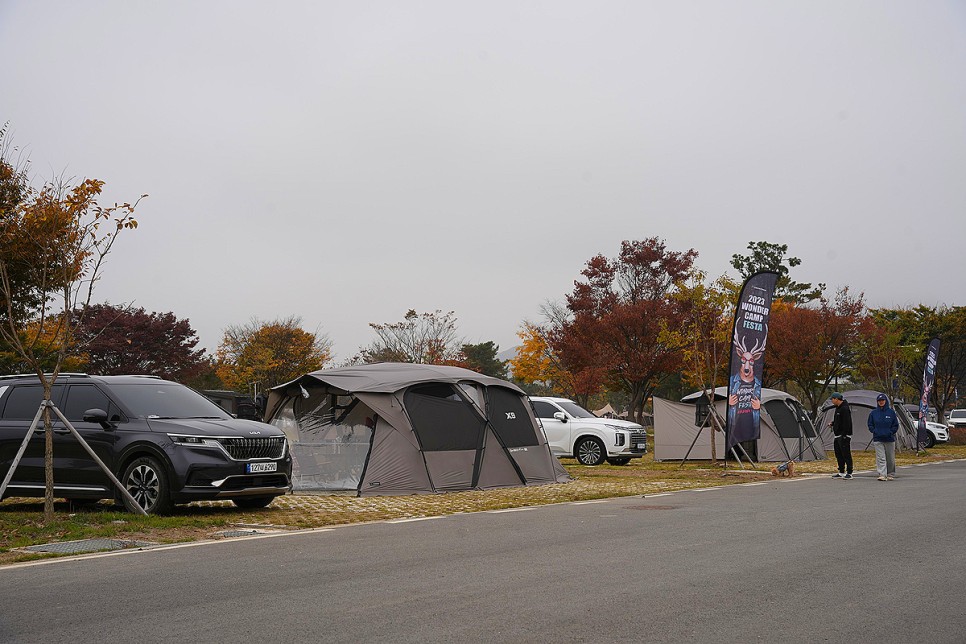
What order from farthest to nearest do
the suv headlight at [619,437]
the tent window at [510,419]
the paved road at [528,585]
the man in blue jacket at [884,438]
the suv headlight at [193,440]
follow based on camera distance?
the suv headlight at [619,437] < the man in blue jacket at [884,438] < the tent window at [510,419] < the suv headlight at [193,440] < the paved road at [528,585]

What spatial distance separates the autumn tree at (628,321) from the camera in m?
35.9

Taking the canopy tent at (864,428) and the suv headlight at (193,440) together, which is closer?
the suv headlight at (193,440)

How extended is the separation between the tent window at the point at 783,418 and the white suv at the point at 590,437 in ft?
13.4

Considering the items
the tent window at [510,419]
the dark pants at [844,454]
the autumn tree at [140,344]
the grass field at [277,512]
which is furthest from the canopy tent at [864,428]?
the autumn tree at [140,344]

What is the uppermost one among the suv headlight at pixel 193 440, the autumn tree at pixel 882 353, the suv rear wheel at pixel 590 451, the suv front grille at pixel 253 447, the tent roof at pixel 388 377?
the autumn tree at pixel 882 353

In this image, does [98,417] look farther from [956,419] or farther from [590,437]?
[956,419]

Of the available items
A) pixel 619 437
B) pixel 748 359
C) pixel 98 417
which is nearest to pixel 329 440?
pixel 98 417

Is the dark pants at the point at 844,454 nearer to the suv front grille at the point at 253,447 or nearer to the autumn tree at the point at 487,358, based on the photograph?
the suv front grille at the point at 253,447

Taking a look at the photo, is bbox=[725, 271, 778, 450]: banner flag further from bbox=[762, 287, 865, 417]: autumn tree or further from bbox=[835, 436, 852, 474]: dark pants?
bbox=[762, 287, 865, 417]: autumn tree

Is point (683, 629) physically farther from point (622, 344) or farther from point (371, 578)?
point (622, 344)

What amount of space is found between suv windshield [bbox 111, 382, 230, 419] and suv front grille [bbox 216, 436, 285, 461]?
100 cm

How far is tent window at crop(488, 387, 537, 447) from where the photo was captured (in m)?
15.9

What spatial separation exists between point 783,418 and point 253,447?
17.8 meters

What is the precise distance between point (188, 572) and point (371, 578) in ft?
Answer: 5.20
